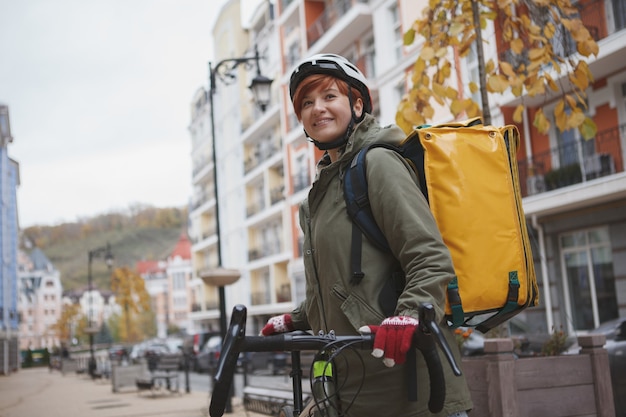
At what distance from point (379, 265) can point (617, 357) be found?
8567 millimetres

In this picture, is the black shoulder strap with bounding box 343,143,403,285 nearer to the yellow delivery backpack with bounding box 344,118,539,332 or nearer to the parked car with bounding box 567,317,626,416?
the yellow delivery backpack with bounding box 344,118,539,332

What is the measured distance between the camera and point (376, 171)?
2324 millimetres

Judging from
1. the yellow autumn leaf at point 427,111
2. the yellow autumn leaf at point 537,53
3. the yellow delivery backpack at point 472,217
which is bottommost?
the yellow delivery backpack at point 472,217

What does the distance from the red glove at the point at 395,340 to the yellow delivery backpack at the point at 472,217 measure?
0.35 m

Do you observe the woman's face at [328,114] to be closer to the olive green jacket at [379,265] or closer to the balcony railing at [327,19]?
the olive green jacket at [379,265]

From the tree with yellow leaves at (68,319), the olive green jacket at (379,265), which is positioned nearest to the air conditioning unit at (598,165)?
the olive green jacket at (379,265)

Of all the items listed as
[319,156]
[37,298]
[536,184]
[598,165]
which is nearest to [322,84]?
[598,165]

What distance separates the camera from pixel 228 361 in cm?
188

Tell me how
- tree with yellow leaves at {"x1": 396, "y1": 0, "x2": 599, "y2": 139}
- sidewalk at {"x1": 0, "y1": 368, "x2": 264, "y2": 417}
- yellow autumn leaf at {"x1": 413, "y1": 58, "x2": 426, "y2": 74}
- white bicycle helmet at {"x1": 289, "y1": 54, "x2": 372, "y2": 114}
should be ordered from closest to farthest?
white bicycle helmet at {"x1": 289, "y1": 54, "x2": 372, "y2": 114}, tree with yellow leaves at {"x1": 396, "y1": 0, "x2": 599, "y2": 139}, yellow autumn leaf at {"x1": 413, "y1": 58, "x2": 426, "y2": 74}, sidewalk at {"x1": 0, "y1": 368, "x2": 264, "y2": 417}

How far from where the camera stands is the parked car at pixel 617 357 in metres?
7.95

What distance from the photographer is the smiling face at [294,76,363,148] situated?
259 centimetres

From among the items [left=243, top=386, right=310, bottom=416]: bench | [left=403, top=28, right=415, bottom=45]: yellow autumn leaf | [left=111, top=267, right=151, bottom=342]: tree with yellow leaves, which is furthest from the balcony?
[left=111, top=267, right=151, bottom=342]: tree with yellow leaves

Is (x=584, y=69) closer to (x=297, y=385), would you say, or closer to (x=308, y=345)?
(x=297, y=385)

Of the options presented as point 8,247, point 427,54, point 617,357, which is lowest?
Answer: point 617,357
